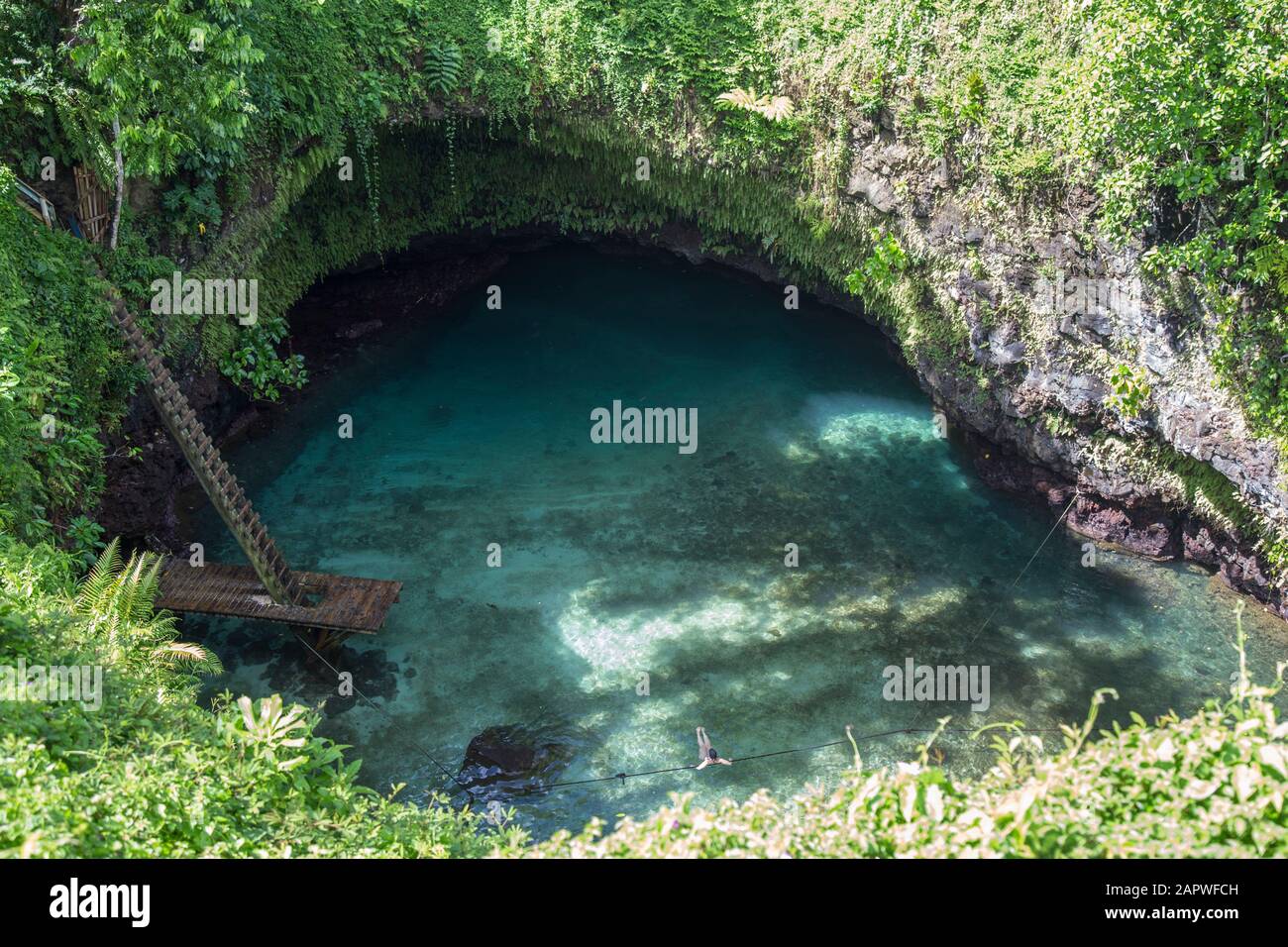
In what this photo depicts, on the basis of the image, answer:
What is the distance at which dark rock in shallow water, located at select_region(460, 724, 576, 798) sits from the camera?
1266 cm

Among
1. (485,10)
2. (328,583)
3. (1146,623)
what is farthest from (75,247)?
(1146,623)

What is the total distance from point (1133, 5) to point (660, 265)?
12.0 metres

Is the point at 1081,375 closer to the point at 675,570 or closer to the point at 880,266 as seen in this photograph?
the point at 880,266

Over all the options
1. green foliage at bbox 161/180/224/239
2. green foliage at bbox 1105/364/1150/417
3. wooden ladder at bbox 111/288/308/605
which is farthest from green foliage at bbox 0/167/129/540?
green foliage at bbox 1105/364/1150/417

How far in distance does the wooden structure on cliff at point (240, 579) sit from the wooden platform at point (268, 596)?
13mm

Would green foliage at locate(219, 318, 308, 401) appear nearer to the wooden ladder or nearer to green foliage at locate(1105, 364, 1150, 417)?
the wooden ladder

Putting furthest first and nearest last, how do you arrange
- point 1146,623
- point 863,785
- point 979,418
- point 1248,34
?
point 979,418 → point 1146,623 → point 1248,34 → point 863,785

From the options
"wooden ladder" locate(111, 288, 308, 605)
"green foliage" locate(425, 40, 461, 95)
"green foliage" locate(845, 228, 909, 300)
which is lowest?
"wooden ladder" locate(111, 288, 308, 605)

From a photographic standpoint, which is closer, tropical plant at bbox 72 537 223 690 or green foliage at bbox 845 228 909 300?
tropical plant at bbox 72 537 223 690

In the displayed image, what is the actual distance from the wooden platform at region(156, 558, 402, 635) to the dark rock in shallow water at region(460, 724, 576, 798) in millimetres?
2142

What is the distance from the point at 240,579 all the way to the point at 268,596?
602 millimetres

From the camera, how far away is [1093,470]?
1655 cm

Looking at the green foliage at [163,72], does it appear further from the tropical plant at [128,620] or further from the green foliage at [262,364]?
the tropical plant at [128,620]
